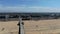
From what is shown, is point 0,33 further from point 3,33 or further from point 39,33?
point 39,33

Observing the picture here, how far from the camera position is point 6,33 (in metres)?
13.8

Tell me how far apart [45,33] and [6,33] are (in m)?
3.71

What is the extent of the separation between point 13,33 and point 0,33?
129 cm

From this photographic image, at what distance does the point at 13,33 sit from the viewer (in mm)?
13648

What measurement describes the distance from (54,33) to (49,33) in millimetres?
524

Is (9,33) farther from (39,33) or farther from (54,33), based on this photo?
(54,33)

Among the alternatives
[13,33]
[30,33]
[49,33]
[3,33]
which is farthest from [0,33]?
[49,33]

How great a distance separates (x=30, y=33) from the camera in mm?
13805

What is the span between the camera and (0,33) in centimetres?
1388

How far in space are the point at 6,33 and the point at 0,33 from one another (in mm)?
602

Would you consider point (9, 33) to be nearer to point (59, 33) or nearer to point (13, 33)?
point (13, 33)

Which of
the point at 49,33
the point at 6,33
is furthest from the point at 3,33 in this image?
the point at 49,33

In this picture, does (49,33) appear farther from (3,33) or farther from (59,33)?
(3,33)

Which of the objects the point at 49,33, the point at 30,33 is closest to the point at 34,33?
the point at 30,33
